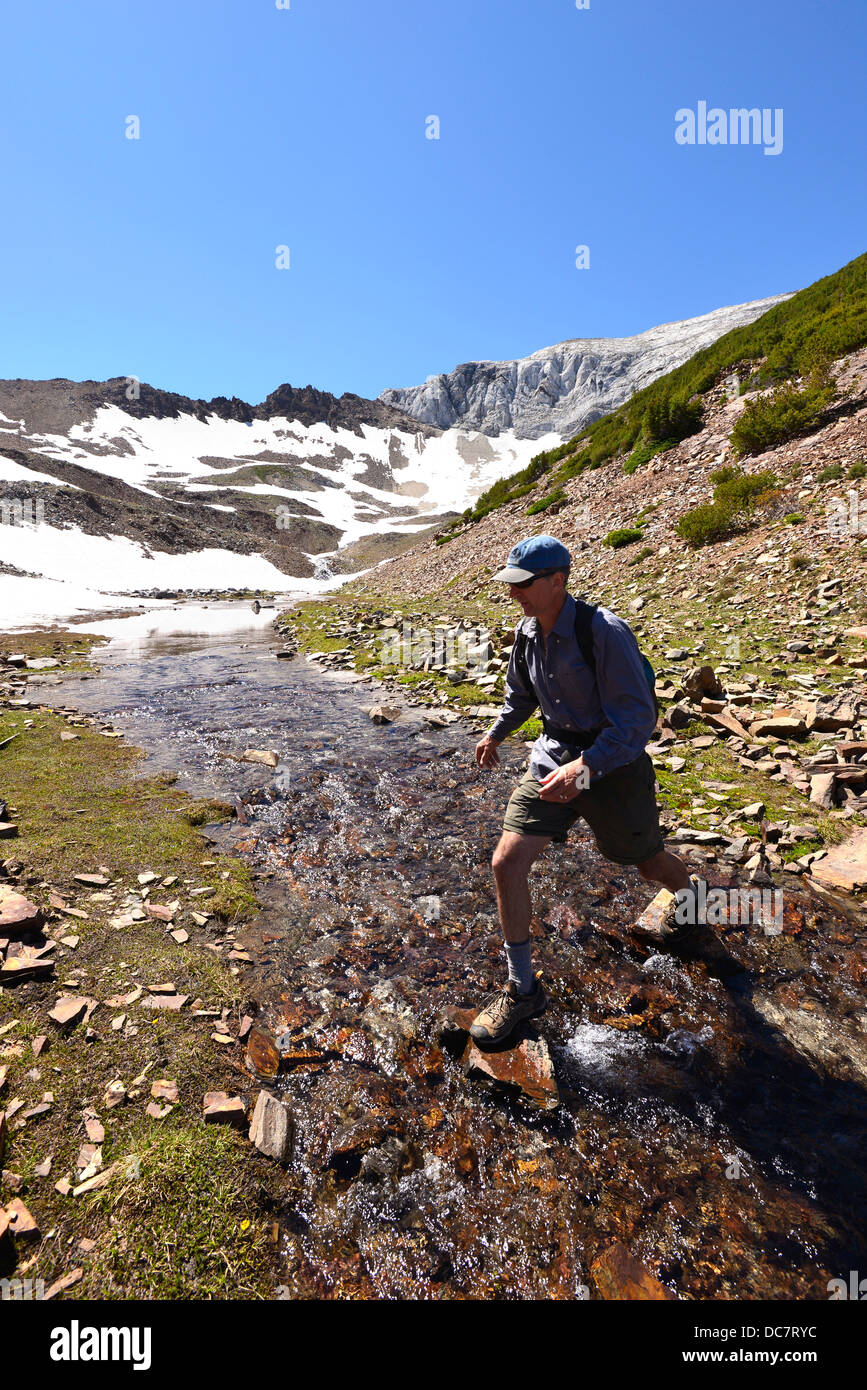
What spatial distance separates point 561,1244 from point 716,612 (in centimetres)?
1569

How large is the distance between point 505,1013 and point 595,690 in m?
2.68

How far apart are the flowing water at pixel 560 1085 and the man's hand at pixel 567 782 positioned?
2.11 metres

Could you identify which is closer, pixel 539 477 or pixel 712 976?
pixel 712 976

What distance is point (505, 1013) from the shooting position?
4.40m

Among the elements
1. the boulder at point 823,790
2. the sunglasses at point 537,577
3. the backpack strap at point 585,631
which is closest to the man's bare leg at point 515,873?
the backpack strap at point 585,631

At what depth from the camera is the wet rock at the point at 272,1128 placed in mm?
3428

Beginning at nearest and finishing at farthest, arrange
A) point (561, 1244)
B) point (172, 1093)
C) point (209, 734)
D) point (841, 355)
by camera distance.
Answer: point (561, 1244)
point (172, 1093)
point (209, 734)
point (841, 355)

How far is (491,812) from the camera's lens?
8336 mm

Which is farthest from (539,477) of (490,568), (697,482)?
(697,482)

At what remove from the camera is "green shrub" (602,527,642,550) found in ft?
81.0

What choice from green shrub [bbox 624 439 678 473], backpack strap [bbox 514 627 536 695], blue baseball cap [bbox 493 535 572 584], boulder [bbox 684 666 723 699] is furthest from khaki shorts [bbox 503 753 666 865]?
green shrub [bbox 624 439 678 473]

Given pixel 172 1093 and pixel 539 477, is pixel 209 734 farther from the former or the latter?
pixel 539 477

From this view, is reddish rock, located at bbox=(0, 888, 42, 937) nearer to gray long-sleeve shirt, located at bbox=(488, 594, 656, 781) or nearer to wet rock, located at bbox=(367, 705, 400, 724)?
gray long-sleeve shirt, located at bbox=(488, 594, 656, 781)

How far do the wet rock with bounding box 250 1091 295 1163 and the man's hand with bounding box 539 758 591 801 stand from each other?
2.74m
